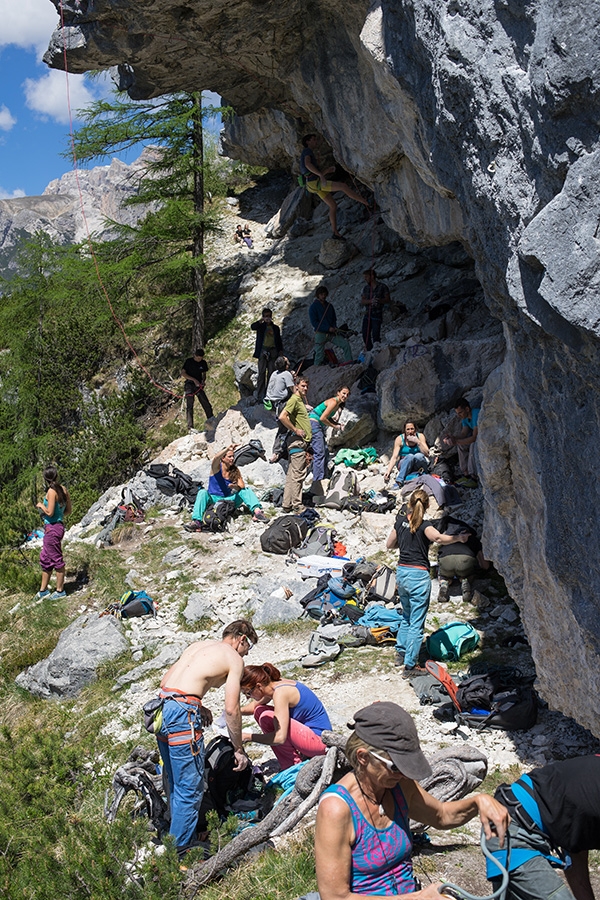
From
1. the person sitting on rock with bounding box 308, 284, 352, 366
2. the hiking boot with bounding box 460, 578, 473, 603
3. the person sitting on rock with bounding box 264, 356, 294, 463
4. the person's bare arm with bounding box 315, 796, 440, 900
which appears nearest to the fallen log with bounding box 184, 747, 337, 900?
the person's bare arm with bounding box 315, 796, 440, 900

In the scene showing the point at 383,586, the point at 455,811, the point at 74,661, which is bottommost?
the point at 74,661

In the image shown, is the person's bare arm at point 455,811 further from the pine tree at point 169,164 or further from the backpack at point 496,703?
the pine tree at point 169,164

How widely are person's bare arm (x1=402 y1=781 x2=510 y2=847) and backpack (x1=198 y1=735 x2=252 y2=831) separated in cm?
232

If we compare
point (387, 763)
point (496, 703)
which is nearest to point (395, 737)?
point (387, 763)

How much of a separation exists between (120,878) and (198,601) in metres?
6.10

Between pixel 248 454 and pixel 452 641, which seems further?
pixel 248 454

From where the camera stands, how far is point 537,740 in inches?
241

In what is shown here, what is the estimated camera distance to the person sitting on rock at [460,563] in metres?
8.92

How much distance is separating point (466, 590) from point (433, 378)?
4627mm

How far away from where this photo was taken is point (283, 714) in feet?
16.8

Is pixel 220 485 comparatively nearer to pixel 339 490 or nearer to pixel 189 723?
pixel 339 490

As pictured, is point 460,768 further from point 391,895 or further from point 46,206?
point 46,206

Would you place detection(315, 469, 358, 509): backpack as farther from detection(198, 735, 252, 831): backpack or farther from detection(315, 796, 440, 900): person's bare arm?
detection(315, 796, 440, 900): person's bare arm

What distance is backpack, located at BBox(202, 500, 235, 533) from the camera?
474 inches
